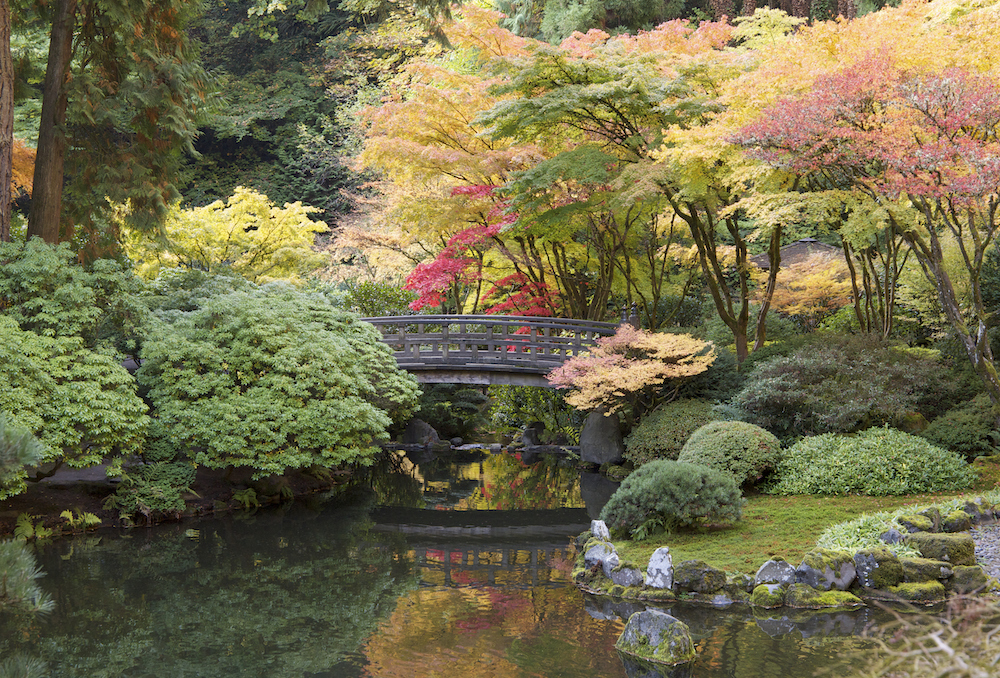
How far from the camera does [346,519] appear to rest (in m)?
12.8

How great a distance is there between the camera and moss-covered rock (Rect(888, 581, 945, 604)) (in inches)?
304

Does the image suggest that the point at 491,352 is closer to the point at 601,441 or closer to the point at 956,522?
the point at 601,441

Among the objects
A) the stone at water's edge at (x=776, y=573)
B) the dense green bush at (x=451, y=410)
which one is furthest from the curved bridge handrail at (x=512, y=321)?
the stone at water's edge at (x=776, y=573)

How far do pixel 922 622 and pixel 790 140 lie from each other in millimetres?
6228

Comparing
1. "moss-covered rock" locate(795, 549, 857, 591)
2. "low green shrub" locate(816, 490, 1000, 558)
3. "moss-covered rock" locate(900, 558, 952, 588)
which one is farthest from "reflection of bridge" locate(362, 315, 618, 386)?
"moss-covered rock" locate(900, 558, 952, 588)

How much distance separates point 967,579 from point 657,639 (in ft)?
10.3

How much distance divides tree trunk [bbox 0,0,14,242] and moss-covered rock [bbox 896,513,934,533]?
39.1 feet

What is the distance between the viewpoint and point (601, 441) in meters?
15.7

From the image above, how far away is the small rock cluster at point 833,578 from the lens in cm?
782

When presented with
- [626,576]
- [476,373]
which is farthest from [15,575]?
[476,373]

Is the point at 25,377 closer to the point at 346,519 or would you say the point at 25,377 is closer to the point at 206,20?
the point at 346,519

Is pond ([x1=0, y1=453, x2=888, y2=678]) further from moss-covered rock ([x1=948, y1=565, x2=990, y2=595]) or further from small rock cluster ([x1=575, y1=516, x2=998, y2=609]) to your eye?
moss-covered rock ([x1=948, y1=565, x2=990, y2=595])

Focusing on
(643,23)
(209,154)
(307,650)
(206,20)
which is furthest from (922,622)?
(206,20)

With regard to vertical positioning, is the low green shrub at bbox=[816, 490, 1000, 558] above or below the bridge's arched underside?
below
